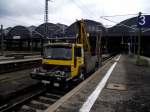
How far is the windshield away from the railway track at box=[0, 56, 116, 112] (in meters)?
1.92

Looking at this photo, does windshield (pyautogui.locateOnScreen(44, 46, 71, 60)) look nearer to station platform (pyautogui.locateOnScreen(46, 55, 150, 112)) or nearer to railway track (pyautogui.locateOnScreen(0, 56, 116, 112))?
railway track (pyautogui.locateOnScreen(0, 56, 116, 112))

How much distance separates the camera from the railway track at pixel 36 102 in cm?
861

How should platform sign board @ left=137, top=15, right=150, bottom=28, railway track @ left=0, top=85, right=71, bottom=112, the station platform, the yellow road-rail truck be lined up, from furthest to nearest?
platform sign board @ left=137, top=15, right=150, bottom=28 → the yellow road-rail truck → railway track @ left=0, top=85, right=71, bottom=112 → the station platform

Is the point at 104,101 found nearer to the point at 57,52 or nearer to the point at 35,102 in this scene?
the point at 35,102

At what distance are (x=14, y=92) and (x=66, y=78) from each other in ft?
9.20

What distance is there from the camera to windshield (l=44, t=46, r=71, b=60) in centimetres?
1176

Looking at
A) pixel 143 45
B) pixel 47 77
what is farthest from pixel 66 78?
pixel 143 45

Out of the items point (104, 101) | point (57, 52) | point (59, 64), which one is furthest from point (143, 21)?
point (104, 101)

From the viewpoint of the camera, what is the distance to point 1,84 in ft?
40.9

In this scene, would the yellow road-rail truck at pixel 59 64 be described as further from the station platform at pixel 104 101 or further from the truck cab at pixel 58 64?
the station platform at pixel 104 101

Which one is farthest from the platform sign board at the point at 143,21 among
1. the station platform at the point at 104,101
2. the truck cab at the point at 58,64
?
the station platform at the point at 104,101

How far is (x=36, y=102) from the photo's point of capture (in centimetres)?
969

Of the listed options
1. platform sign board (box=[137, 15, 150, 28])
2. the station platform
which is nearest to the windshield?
the station platform

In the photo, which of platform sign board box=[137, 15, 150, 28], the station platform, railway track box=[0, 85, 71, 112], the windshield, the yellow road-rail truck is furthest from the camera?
platform sign board box=[137, 15, 150, 28]
